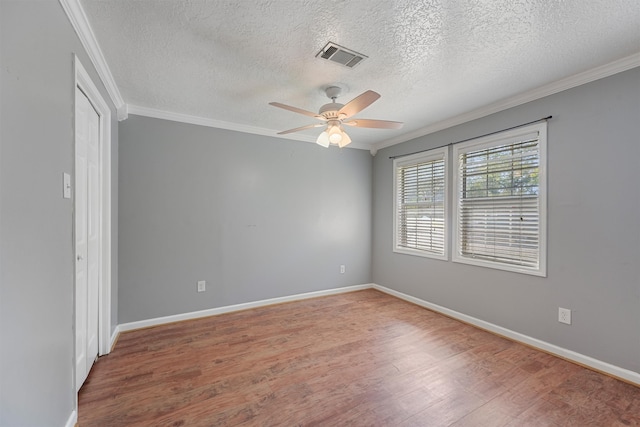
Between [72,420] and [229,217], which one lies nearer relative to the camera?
[72,420]

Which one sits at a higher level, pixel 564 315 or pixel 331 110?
pixel 331 110

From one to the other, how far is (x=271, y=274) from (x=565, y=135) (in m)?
3.52

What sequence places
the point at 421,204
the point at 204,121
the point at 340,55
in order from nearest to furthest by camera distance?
the point at 340,55 < the point at 204,121 < the point at 421,204

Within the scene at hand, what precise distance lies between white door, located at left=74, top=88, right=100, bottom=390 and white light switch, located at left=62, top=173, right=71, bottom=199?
347mm

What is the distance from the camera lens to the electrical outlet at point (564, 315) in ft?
7.78

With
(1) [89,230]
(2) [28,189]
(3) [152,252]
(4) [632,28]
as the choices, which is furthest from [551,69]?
(3) [152,252]

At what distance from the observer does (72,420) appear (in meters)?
1.56

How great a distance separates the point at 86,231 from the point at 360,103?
7.57 ft

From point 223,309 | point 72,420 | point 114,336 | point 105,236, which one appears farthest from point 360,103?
point 114,336

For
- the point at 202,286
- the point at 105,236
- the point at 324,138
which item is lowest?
the point at 202,286

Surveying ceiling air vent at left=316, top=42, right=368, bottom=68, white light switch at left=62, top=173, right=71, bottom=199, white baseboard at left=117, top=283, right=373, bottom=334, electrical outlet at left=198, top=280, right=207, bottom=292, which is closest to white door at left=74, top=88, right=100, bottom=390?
white light switch at left=62, top=173, right=71, bottom=199

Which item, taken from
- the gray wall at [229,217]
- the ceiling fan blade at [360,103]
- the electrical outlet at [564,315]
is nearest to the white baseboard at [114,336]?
the gray wall at [229,217]

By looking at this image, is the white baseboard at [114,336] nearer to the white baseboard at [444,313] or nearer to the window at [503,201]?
the white baseboard at [444,313]

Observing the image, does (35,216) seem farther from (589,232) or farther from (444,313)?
(444,313)
